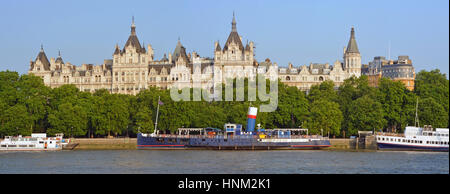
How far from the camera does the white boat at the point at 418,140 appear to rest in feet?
268

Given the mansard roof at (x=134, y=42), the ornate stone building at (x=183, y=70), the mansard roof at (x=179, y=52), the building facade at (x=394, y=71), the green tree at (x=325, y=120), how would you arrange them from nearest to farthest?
the green tree at (x=325, y=120) → the ornate stone building at (x=183, y=70) → the mansard roof at (x=179, y=52) → the mansard roof at (x=134, y=42) → the building facade at (x=394, y=71)

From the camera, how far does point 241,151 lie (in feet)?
260

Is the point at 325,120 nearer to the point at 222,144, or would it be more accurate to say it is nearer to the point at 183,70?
the point at 222,144

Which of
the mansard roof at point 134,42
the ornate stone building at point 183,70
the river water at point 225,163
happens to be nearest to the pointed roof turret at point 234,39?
the ornate stone building at point 183,70

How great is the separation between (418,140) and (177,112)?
2647cm

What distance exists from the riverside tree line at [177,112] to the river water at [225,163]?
50.9 feet

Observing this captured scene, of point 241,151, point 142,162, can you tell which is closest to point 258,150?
point 241,151

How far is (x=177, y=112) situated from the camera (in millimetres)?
92188

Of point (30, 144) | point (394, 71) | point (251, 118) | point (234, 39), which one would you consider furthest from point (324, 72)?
point (30, 144)

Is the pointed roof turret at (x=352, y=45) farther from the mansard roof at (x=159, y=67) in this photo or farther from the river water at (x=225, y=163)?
the river water at (x=225, y=163)

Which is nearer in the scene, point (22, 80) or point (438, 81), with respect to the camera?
point (22, 80)

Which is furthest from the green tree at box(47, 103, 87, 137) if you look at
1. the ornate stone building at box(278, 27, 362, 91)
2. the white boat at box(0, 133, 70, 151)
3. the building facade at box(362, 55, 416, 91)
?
the building facade at box(362, 55, 416, 91)
